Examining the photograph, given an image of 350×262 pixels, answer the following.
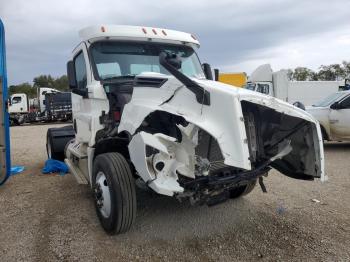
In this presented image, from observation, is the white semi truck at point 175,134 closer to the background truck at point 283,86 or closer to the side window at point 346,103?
the side window at point 346,103

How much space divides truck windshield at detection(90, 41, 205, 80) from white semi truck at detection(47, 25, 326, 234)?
0.05 ft

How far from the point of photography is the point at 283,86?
21.5 m

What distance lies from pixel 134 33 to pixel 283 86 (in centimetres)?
1759

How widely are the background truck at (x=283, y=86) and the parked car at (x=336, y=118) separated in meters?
9.02

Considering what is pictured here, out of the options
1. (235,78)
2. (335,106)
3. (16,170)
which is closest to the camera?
(16,170)

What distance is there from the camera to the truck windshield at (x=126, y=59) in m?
5.23

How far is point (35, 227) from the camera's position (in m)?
4.66

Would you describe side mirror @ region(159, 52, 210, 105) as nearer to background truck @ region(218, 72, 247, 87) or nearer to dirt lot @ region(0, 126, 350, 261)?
dirt lot @ region(0, 126, 350, 261)

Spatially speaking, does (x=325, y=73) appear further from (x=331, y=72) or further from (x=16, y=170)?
(x=16, y=170)

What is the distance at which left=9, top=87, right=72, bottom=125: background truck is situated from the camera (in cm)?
2836

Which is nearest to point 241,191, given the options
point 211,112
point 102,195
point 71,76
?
point 102,195

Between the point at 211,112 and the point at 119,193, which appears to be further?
the point at 119,193

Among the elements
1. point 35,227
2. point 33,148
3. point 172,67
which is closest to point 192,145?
point 172,67

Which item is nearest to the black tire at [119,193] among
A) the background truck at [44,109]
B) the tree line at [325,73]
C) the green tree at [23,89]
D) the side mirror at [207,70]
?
the side mirror at [207,70]
